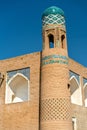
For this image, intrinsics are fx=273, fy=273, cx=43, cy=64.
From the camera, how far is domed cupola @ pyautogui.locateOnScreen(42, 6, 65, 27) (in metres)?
12.5

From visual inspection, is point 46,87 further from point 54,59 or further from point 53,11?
point 53,11

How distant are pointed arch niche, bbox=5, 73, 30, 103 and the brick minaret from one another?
1754mm

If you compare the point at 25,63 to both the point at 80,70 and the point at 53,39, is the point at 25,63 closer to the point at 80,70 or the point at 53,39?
the point at 53,39

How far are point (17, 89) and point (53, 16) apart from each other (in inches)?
169

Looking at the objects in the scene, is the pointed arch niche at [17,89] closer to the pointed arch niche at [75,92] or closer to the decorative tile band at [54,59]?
the decorative tile band at [54,59]

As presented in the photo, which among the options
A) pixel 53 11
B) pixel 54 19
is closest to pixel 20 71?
pixel 54 19

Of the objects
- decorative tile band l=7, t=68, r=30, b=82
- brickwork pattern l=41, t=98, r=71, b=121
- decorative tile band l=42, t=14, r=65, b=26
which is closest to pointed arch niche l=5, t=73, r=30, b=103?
decorative tile band l=7, t=68, r=30, b=82

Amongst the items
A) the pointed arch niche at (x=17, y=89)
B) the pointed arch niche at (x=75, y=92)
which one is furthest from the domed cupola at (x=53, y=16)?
the pointed arch niche at (x=75, y=92)

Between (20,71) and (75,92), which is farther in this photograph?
(75,92)

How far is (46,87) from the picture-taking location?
37.8ft

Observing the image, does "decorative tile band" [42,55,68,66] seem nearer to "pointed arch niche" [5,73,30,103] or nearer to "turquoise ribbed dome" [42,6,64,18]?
"pointed arch niche" [5,73,30,103]

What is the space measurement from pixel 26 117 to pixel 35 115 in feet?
1.66

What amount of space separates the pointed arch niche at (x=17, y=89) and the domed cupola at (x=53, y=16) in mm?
2872

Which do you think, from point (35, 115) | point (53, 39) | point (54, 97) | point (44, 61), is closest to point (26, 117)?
point (35, 115)
